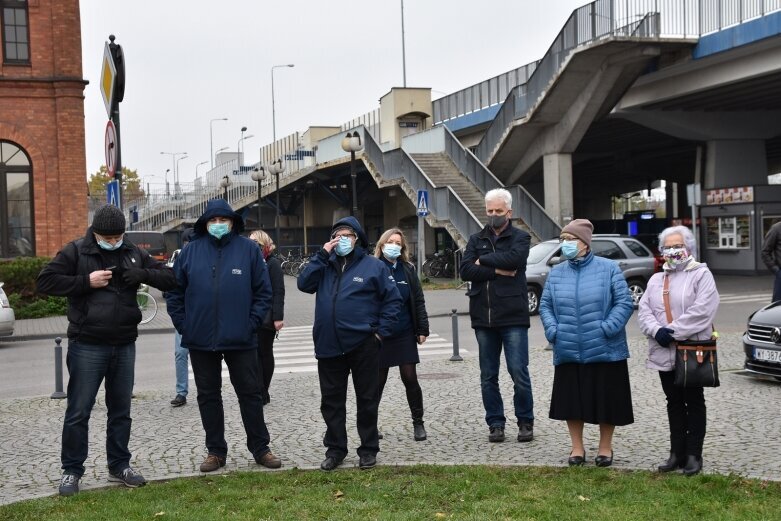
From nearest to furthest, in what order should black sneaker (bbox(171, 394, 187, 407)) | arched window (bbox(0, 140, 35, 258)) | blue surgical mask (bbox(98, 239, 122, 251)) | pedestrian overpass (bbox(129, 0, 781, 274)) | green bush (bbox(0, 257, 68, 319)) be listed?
blue surgical mask (bbox(98, 239, 122, 251)) < black sneaker (bbox(171, 394, 187, 407)) < green bush (bbox(0, 257, 68, 319)) < arched window (bbox(0, 140, 35, 258)) < pedestrian overpass (bbox(129, 0, 781, 274))

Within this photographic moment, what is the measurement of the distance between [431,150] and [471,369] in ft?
86.9

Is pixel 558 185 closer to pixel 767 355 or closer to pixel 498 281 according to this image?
pixel 767 355

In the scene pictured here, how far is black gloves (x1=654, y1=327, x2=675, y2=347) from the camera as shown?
21.2 feet

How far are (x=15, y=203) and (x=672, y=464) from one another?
78.0ft

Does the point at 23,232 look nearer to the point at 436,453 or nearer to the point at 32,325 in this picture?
the point at 32,325

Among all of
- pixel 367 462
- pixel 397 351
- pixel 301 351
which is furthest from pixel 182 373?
pixel 301 351

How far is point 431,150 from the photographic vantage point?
3838 centimetres

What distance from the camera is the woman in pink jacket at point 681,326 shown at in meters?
6.45

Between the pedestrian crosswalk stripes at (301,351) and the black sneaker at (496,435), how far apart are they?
550 cm

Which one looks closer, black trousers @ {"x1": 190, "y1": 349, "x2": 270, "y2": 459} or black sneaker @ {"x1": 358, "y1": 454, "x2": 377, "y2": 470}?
black sneaker @ {"x1": 358, "y1": 454, "x2": 377, "y2": 470}

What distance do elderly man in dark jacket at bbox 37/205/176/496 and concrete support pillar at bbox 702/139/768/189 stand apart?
1263 inches

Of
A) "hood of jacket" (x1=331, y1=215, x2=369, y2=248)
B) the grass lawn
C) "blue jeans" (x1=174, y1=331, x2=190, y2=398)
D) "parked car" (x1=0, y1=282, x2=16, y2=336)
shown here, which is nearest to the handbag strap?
the grass lawn

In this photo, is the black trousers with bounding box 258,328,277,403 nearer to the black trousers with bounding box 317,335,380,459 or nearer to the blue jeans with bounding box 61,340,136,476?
→ the black trousers with bounding box 317,335,380,459

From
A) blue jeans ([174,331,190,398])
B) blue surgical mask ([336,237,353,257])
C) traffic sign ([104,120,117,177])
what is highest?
traffic sign ([104,120,117,177])
